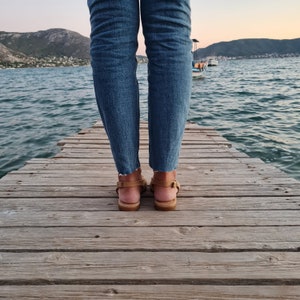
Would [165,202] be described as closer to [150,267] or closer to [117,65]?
[150,267]

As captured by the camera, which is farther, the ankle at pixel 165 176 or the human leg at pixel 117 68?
the ankle at pixel 165 176

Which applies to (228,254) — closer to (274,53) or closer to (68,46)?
(68,46)

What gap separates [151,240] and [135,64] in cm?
64

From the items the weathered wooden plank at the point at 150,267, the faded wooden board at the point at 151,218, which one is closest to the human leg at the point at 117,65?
the faded wooden board at the point at 151,218

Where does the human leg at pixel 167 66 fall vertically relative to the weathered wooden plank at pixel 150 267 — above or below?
above

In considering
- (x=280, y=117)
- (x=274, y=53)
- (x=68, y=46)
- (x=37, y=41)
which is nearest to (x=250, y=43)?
(x=274, y=53)

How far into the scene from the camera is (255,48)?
14338 cm

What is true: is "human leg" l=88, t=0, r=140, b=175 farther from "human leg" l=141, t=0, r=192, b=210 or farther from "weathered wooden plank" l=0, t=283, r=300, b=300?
"weathered wooden plank" l=0, t=283, r=300, b=300

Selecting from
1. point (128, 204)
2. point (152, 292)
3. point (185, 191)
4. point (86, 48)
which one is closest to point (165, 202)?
point (128, 204)

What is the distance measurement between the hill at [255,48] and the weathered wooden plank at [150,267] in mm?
147008

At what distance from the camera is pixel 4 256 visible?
3.22ft

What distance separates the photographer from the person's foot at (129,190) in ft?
4.09

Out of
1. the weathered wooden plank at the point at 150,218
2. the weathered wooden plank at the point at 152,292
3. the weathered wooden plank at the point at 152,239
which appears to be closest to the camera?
the weathered wooden plank at the point at 152,292

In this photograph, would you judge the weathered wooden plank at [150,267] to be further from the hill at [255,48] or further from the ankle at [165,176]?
the hill at [255,48]
